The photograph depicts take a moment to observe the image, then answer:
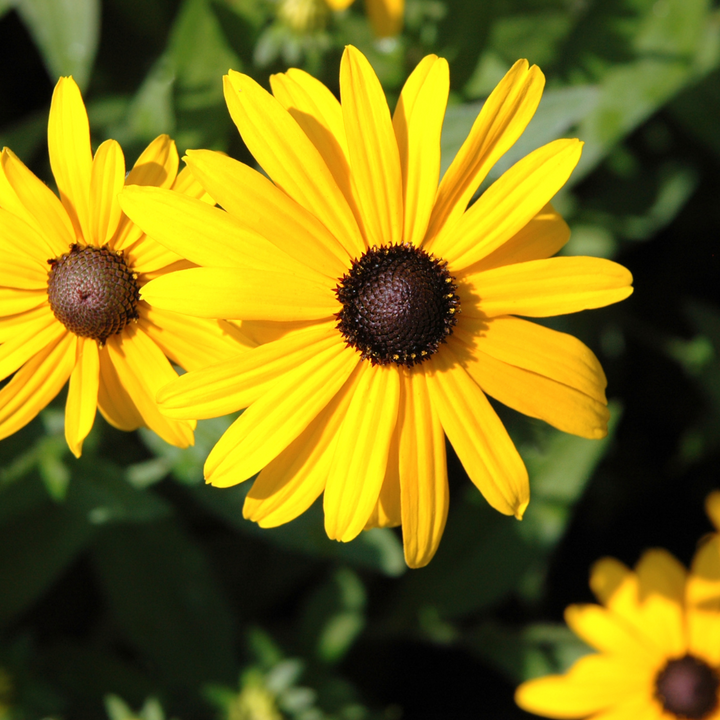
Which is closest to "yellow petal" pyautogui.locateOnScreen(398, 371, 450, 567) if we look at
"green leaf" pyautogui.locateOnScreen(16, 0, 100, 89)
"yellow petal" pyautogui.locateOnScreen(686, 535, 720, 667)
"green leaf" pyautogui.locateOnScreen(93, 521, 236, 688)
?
"yellow petal" pyautogui.locateOnScreen(686, 535, 720, 667)

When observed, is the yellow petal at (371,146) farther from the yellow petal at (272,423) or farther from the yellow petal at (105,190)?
the yellow petal at (105,190)

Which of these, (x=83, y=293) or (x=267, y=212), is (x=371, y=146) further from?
(x=83, y=293)

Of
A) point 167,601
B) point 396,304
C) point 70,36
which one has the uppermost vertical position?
point 70,36

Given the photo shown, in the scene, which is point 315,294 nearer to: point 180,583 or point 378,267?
point 378,267

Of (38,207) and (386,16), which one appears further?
(386,16)

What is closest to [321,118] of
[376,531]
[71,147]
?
[71,147]

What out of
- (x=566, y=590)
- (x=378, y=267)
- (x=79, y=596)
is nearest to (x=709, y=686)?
(x=566, y=590)
